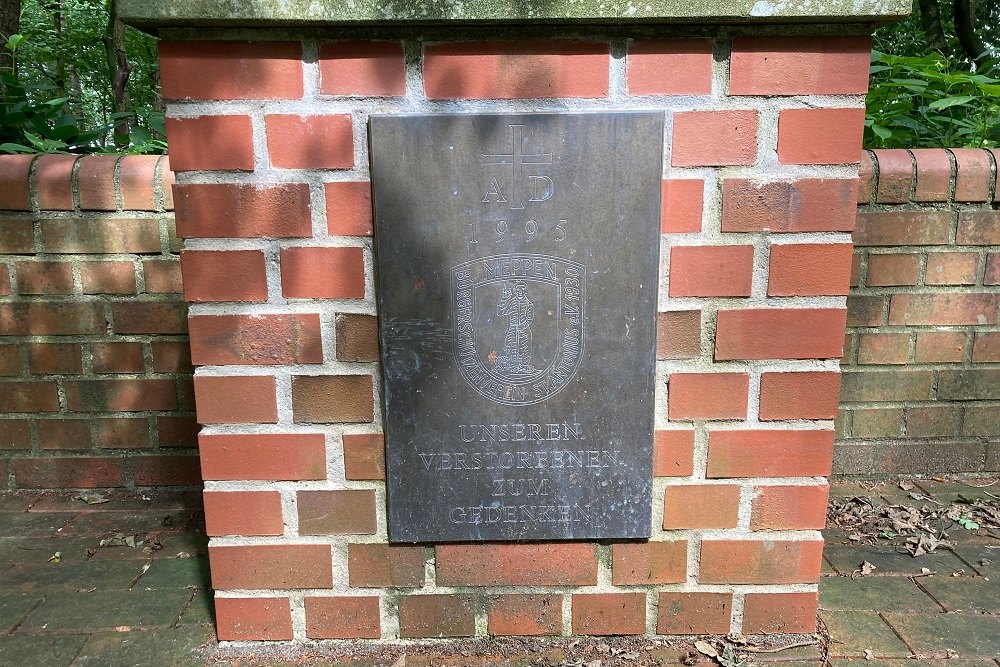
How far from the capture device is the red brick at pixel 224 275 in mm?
1411

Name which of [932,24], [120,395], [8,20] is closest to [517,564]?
[120,395]

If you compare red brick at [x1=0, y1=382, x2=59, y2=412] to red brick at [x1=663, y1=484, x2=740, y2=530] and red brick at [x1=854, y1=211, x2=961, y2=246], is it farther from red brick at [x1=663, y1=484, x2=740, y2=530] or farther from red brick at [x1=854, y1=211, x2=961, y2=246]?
red brick at [x1=854, y1=211, x2=961, y2=246]

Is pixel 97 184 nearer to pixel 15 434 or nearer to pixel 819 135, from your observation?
pixel 15 434

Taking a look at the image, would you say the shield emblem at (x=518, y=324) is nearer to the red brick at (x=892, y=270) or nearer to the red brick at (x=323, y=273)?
the red brick at (x=323, y=273)

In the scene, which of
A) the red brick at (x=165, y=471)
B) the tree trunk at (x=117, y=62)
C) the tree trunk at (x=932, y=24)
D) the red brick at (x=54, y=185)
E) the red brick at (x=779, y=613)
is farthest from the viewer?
the tree trunk at (x=932, y=24)

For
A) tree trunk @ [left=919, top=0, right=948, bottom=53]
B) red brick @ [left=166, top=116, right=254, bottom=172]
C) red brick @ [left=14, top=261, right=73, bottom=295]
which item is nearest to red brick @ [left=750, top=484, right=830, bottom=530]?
red brick @ [left=166, top=116, right=254, bottom=172]

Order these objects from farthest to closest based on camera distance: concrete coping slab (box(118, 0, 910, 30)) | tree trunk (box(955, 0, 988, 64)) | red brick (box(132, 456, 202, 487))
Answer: tree trunk (box(955, 0, 988, 64)) → red brick (box(132, 456, 202, 487)) → concrete coping slab (box(118, 0, 910, 30))

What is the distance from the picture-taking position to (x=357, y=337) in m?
1.45

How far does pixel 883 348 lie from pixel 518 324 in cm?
163

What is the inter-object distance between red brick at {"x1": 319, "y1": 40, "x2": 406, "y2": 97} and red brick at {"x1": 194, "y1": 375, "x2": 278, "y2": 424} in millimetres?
620

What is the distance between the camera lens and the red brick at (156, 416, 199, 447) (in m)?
2.39

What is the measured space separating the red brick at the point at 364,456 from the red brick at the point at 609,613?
Answer: 0.55 metres

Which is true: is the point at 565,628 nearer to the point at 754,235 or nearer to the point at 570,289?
the point at 570,289

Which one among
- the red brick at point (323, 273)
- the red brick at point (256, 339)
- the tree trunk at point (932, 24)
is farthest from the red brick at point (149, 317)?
the tree trunk at point (932, 24)
